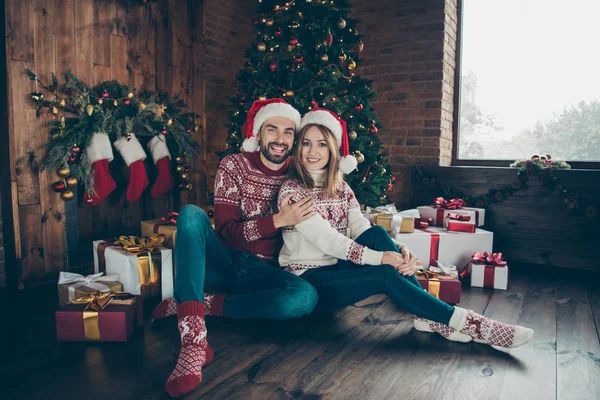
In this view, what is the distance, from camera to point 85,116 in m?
2.69

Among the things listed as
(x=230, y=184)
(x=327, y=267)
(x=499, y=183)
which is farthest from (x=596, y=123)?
(x=230, y=184)

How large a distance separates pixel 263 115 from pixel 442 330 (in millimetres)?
1270

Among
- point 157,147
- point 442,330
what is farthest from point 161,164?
point 442,330

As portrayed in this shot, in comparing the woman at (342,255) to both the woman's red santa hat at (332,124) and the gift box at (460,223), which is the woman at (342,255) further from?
the gift box at (460,223)

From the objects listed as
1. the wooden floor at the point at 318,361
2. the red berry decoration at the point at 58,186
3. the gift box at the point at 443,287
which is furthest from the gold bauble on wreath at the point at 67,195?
the gift box at the point at 443,287

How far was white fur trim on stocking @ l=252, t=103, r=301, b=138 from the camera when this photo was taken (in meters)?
2.13

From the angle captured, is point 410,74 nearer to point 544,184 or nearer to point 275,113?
point 544,184

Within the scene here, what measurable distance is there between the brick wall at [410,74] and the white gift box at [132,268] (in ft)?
7.67

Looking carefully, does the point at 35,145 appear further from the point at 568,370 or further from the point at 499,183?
the point at 499,183

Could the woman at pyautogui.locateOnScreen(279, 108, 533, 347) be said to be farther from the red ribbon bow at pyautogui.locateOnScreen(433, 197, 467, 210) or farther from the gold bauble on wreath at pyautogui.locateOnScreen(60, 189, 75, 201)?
the gold bauble on wreath at pyautogui.locateOnScreen(60, 189, 75, 201)

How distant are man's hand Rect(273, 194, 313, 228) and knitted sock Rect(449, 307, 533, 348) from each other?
713 mm

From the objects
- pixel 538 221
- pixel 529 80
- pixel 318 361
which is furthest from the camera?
pixel 529 80

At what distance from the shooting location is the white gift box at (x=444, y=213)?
318 centimetres

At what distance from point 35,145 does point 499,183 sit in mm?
3191
